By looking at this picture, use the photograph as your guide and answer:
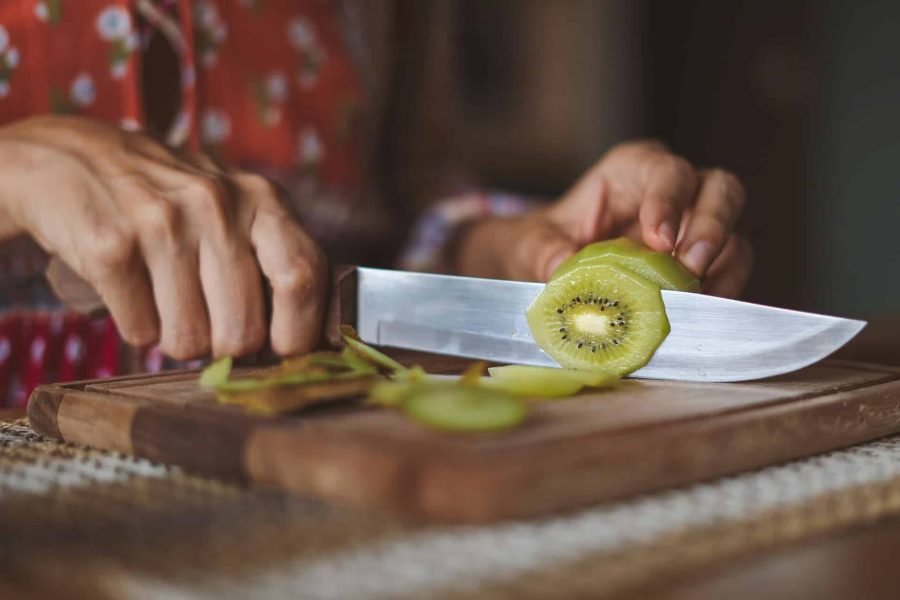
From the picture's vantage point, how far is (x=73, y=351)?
5.33 ft

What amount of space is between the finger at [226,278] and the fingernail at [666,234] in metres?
0.47

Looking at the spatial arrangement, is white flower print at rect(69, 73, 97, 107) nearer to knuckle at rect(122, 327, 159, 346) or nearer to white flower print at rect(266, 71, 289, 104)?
white flower print at rect(266, 71, 289, 104)

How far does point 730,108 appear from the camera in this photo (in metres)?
3.99

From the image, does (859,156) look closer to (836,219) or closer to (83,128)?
(836,219)

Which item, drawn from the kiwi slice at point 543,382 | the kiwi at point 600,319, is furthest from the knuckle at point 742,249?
the kiwi slice at point 543,382

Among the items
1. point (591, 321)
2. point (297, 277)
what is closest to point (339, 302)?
point (297, 277)

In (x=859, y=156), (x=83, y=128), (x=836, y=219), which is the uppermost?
(x=83, y=128)

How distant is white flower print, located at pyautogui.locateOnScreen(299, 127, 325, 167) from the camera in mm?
1970

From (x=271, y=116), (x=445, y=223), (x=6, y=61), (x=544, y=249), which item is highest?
(x=6, y=61)

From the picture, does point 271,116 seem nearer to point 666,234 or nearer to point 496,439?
point 666,234

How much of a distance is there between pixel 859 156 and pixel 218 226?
3.12m

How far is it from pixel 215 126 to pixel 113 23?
25 cm

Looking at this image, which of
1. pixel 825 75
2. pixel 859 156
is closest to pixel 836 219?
pixel 859 156

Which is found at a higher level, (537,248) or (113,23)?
(113,23)
